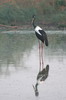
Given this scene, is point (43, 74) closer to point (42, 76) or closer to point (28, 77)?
point (42, 76)

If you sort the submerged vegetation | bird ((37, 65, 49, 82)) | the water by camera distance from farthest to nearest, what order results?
the submerged vegetation
bird ((37, 65, 49, 82))
the water

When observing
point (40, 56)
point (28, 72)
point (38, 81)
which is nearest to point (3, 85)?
point (38, 81)

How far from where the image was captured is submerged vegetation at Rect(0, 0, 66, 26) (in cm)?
4262

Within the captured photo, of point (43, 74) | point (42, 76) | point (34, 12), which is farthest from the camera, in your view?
point (34, 12)

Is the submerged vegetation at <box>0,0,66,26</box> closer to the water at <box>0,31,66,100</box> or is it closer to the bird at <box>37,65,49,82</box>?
the water at <box>0,31,66,100</box>

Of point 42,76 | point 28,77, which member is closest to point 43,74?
point 42,76

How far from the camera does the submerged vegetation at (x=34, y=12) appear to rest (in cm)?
4262

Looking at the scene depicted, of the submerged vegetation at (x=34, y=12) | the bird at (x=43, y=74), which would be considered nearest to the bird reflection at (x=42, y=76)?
the bird at (x=43, y=74)

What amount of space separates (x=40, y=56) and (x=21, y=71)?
2.97 meters

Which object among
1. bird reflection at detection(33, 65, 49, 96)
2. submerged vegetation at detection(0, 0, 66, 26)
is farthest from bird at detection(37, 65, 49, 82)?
submerged vegetation at detection(0, 0, 66, 26)

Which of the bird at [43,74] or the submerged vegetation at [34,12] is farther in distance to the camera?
the submerged vegetation at [34,12]

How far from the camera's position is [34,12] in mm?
45375

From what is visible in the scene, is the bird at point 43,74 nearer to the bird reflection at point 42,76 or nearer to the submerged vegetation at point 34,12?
the bird reflection at point 42,76

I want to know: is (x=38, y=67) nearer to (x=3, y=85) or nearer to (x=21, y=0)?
(x=3, y=85)
